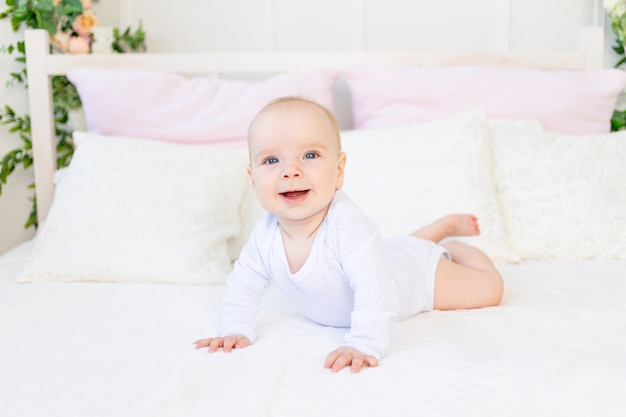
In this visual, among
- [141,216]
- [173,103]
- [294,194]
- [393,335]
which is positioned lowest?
[393,335]

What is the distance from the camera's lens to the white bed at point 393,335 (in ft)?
2.93

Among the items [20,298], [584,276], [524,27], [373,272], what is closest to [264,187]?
[373,272]

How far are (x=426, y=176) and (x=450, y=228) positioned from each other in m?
0.20

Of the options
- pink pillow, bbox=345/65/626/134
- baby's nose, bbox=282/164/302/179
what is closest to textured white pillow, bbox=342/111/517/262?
pink pillow, bbox=345/65/626/134

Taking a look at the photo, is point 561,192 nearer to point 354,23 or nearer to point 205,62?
point 354,23

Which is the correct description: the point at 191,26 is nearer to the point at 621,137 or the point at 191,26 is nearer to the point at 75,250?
the point at 75,250

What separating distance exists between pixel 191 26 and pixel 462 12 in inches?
37.2

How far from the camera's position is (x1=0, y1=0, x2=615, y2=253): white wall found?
95.8 inches

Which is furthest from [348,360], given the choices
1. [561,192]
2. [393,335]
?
[561,192]

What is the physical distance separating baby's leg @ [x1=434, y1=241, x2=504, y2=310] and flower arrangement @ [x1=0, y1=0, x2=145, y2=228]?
1427mm

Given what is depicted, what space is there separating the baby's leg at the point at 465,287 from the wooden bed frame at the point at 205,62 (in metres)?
1.03

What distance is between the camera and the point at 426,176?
179 cm

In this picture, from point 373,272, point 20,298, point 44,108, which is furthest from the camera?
point 44,108

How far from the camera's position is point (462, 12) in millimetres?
2455
